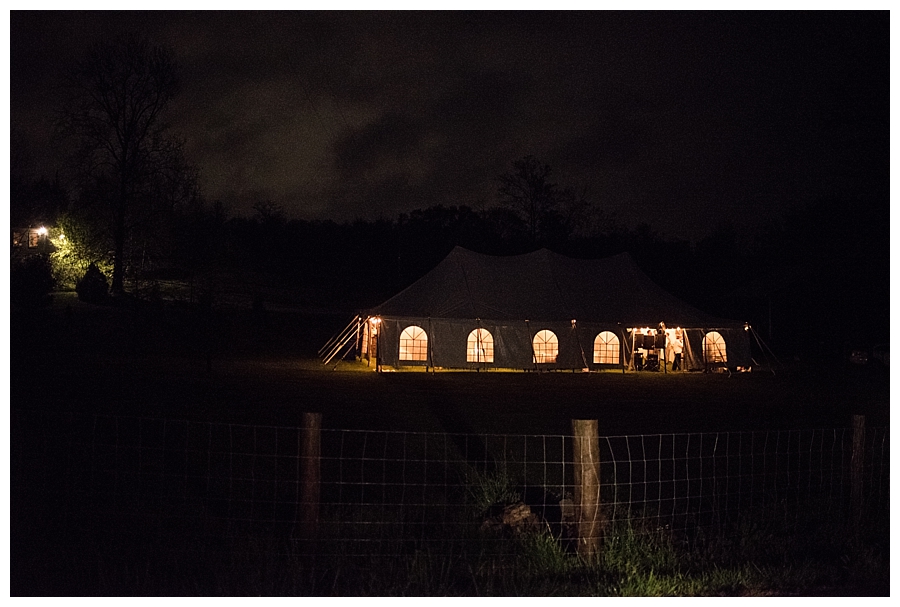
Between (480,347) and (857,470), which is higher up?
(480,347)

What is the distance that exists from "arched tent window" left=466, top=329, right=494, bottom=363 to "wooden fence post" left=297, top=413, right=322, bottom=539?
19284 mm

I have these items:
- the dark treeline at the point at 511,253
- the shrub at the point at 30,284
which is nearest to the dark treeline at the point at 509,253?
the dark treeline at the point at 511,253

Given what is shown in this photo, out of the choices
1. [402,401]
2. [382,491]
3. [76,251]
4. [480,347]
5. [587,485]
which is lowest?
[382,491]

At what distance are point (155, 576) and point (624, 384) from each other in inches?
659

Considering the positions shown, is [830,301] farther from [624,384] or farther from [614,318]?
[624,384]

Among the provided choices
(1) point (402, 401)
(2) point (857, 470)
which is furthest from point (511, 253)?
(2) point (857, 470)

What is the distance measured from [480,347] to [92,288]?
1960 centimetres

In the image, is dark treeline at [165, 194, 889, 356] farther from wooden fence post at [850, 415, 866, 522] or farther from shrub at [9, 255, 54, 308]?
wooden fence post at [850, 415, 866, 522]

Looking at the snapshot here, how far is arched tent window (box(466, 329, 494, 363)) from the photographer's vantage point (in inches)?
969

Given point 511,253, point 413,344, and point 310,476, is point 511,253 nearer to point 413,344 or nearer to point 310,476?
point 413,344

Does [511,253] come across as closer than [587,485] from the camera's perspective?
No

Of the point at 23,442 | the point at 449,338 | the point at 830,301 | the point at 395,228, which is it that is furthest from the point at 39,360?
the point at 395,228

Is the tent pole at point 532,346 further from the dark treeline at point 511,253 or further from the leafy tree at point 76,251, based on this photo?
the leafy tree at point 76,251

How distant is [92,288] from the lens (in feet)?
117
